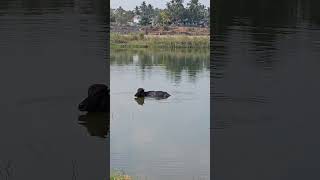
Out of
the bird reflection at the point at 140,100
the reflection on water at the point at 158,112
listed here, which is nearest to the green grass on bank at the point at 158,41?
the reflection on water at the point at 158,112

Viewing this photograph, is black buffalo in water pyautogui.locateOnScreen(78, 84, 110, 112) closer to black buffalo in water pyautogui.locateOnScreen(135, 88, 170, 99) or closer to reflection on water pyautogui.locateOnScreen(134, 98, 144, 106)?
reflection on water pyautogui.locateOnScreen(134, 98, 144, 106)

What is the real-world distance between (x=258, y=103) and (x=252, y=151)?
0.35 meters

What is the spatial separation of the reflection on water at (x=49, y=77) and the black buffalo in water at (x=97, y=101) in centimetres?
66

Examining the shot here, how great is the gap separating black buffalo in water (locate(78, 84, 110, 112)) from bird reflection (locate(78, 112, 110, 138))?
47 mm

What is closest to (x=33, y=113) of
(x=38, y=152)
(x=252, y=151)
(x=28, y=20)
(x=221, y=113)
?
(x=38, y=152)

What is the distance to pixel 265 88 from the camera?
2.88 m

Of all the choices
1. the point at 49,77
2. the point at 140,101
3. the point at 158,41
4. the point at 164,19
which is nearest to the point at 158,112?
the point at 140,101

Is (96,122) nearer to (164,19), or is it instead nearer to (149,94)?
(149,94)

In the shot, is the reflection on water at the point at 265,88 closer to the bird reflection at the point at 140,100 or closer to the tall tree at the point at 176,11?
the bird reflection at the point at 140,100

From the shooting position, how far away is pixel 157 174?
3.11 meters

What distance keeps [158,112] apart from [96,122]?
1.34 meters

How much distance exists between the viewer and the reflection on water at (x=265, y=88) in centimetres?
264

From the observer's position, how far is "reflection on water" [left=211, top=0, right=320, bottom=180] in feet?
8.66

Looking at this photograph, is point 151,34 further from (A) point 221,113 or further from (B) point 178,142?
A: (A) point 221,113
